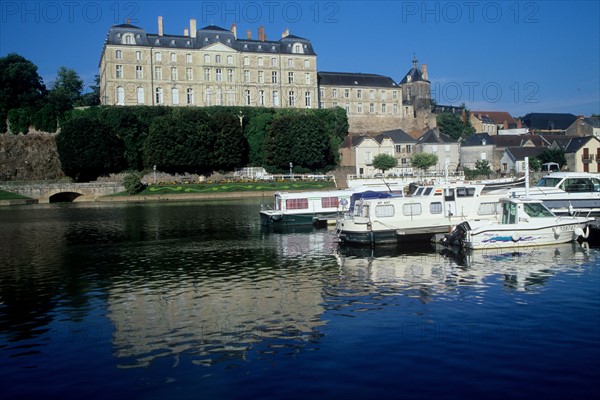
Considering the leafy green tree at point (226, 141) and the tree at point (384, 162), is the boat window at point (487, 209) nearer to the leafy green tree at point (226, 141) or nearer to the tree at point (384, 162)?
the leafy green tree at point (226, 141)

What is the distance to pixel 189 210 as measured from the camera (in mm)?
64562

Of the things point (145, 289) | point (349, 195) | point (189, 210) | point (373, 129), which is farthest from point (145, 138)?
point (145, 289)

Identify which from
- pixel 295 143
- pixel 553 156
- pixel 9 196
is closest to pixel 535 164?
pixel 553 156

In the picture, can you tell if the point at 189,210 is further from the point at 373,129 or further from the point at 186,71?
the point at 373,129

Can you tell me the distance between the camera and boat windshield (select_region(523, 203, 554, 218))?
33156 millimetres

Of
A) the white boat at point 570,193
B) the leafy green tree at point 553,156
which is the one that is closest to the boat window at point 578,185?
the white boat at point 570,193

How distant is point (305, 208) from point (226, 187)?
130 feet

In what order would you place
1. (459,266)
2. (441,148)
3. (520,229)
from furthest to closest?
1. (441,148)
2. (520,229)
3. (459,266)

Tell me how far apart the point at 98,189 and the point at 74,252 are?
169 feet

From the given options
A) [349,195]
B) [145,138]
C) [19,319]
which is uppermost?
[145,138]

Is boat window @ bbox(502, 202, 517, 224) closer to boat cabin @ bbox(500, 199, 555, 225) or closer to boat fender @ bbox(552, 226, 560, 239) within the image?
boat cabin @ bbox(500, 199, 555, 225)

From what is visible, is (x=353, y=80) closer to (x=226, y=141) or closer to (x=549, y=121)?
(x=226, y=141)

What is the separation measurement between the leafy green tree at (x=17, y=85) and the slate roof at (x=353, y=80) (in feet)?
165

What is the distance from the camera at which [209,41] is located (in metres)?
110
